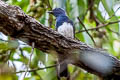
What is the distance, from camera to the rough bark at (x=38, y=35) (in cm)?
145

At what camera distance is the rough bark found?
1.45 meters

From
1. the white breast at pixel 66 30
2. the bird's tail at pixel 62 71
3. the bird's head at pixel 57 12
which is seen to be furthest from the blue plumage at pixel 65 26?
the bird's tail at pixel 62 71

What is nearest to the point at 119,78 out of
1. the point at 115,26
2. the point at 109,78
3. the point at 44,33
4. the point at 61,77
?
the point at 109,78

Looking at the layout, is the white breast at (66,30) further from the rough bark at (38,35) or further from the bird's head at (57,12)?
the rough bark at (38,35)

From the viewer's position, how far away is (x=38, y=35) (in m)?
1.54

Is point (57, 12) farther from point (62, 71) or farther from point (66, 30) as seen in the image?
point (62, 71)

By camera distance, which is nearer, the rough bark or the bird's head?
the rough bark

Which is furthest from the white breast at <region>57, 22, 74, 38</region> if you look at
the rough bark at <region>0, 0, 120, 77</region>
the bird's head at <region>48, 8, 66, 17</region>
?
the rough bark at <region>0, 0, 120, 77</region>

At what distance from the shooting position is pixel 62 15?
2916mm

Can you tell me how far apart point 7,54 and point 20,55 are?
62cm

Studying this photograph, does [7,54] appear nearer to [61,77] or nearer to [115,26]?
[61,77]

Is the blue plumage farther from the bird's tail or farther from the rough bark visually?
the rough bark

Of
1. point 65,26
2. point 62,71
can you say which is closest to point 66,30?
point 65,26

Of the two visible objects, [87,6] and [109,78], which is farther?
[87,6]
